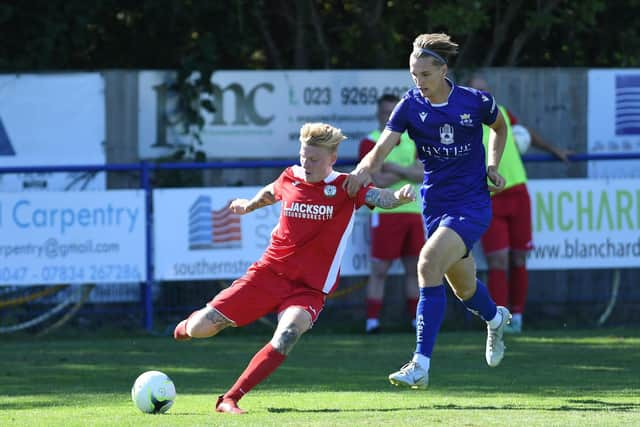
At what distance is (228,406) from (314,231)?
49.1 inches

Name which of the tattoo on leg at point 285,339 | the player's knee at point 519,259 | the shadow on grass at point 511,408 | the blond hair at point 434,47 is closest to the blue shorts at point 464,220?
the blond hair at point 434,47

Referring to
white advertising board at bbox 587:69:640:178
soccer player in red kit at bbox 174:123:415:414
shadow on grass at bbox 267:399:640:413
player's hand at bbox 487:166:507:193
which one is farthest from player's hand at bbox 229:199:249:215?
white advertising board at bbox 587:69:640:178

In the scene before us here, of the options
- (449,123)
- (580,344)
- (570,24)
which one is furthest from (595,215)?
(449,123)

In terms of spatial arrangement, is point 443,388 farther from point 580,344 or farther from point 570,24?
point 570,24

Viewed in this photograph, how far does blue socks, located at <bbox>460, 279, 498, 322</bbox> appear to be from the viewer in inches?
369

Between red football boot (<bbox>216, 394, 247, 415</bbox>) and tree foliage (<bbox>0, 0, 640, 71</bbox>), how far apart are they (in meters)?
7.33

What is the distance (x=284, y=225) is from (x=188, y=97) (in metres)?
6.45

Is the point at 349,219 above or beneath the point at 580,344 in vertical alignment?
above

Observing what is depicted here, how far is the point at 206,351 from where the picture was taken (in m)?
12.2

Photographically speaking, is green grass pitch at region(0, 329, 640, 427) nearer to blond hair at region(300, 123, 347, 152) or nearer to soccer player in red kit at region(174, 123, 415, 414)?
soccer player in red kit at region(174, 123, 415, 414)

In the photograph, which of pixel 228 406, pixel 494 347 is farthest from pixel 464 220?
pixel 228 406

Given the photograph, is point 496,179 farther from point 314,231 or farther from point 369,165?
point 314,231

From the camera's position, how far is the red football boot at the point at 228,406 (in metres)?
7.95

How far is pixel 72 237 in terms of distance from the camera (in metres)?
13.4
